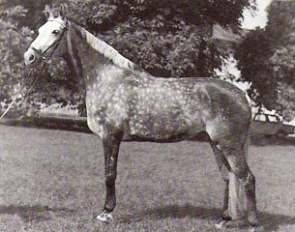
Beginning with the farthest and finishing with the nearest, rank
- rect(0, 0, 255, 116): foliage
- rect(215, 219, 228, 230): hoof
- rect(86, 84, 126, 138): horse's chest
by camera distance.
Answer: rect(0, 0, 255, 116): foliage → rect(215, 219, 228, 230): hoof → rect(86, 84, 126, 138): horse's chest

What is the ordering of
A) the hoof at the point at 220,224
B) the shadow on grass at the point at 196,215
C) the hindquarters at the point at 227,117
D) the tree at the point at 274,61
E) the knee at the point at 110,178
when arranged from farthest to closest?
the tree at the point at 274,61 < the shadow on grass at the point at 196,215 < the hoof at the point at 220,224 < the knee at the point at 110,178 < the hindquarters at the point at 227,117

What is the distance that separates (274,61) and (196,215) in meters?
7.07

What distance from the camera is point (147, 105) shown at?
13.7ft

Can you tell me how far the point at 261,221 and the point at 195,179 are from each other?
241cm

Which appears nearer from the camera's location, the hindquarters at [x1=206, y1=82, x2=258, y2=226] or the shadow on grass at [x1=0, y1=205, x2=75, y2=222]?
the hindquarters at [x1=206, y1=82, x2=258, y2=226]

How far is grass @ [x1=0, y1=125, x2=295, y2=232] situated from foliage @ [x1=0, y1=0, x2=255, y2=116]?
1793 mm

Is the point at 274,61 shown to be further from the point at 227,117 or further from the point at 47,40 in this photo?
the point at 47,40

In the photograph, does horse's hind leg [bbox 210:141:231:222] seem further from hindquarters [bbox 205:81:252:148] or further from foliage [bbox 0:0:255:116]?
foliage [bbox 0:0:255:116]

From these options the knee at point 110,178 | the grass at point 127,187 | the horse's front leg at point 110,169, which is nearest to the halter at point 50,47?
the horse's front leg at point 110,169

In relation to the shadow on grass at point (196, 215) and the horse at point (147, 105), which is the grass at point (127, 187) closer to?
the shadow on grass at point (196, 215)

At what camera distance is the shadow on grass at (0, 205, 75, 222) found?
447cm

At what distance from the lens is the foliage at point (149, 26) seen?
891 cm

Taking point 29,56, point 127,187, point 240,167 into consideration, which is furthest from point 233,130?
point 127,187

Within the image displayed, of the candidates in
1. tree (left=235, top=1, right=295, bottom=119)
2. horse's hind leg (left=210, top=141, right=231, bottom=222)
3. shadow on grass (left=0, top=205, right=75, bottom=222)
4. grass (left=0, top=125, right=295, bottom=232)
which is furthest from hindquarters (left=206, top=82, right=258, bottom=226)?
tree (left=235, top=1, right=295, bottom=119)
